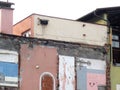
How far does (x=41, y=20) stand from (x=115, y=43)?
5.97 m

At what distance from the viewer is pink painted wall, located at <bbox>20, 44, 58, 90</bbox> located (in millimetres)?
31562

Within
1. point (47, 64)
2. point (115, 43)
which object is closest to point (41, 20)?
point (47, 64)

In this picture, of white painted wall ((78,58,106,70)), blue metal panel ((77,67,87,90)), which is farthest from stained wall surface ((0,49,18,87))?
white painted wall ((78,58,106,70))

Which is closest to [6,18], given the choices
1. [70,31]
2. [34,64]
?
[34,64]

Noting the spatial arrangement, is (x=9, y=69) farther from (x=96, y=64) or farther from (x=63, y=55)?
(x=96, y=64)

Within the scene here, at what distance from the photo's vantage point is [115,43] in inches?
1430

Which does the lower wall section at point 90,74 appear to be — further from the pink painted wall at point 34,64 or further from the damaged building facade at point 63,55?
the pink painted wall at point 34,64

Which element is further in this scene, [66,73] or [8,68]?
[66,73]

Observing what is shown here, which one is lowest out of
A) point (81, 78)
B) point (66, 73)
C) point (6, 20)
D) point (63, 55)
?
point (81, 78)

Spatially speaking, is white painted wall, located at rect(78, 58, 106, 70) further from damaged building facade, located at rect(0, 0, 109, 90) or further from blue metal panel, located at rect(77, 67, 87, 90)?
blue metal panel, located at rect(77, 67, 87, 90)

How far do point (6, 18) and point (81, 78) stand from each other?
20.1 ft

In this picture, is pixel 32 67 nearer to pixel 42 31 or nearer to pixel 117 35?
pixel 42 31

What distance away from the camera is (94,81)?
3422 centimetres

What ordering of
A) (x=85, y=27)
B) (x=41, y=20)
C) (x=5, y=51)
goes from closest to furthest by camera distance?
(x=5, y=51)
(x=41, y=20)
(x=85, y=27)
